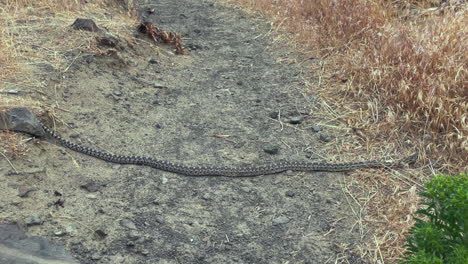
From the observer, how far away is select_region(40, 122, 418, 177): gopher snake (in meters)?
5.71

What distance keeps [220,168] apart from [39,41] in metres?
3.83

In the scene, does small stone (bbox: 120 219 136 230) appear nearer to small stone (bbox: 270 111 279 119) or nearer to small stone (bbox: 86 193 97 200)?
small stone (bbox: 86 193 97 200)

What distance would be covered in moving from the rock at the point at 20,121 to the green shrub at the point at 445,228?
13.2 ft

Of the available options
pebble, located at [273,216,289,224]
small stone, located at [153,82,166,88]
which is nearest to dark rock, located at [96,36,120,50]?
small stone, located at [153,82,166,88]

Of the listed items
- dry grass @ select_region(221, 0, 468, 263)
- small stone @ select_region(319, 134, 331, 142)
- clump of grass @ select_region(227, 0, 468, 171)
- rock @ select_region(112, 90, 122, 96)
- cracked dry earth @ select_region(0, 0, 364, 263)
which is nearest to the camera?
cracked dry earth @ select_region(0, 0, 364, 263)

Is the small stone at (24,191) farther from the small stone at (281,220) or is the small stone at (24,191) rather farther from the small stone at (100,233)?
the small stone at (281,220)

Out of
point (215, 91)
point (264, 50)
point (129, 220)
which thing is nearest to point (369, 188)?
point (129, 220)

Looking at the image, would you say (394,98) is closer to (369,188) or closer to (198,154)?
(369,188)

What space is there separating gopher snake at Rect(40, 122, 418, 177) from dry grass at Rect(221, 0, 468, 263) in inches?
7.5

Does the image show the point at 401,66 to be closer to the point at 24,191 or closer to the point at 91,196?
the point at 91,196

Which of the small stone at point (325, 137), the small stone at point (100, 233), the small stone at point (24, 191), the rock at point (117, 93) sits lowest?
the small stone at point (325, 137)

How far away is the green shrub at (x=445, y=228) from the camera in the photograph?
9.66ft

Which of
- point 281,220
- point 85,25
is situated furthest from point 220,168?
point 85,25

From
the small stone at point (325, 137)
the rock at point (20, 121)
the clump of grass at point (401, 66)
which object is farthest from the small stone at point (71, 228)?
the clump of grass at point (401, 66)
